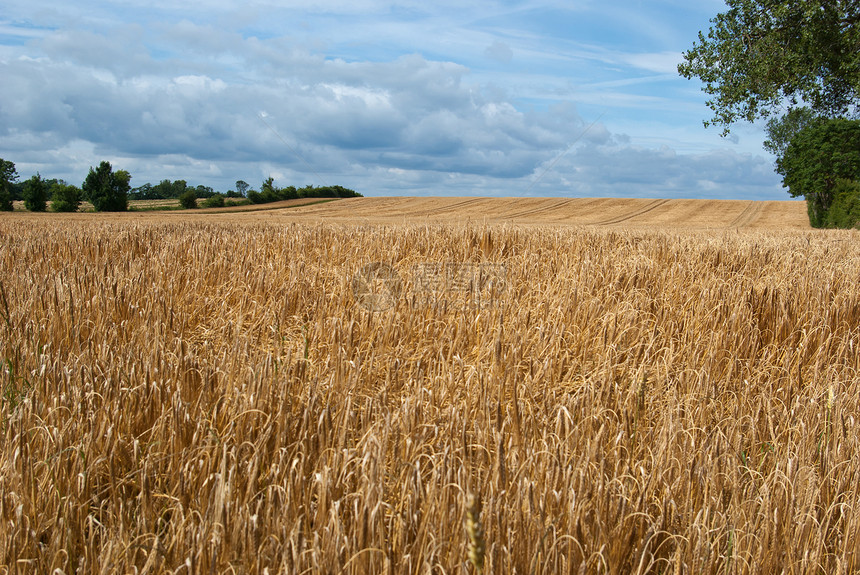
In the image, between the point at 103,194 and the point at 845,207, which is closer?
the point at 845,207

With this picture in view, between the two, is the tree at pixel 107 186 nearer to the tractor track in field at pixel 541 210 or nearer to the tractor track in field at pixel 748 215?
the tractor track in field at pixel 541 210

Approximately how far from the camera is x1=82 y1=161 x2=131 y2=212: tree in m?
66.2

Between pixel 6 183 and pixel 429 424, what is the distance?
82.7 m

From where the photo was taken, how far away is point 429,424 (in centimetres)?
218

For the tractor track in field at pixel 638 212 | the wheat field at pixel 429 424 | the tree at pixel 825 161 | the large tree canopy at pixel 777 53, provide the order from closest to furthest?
the wheat field at pixel 429 424, the large tree canopy at pixel 777 53, the tree at pixel 825 161, the tractor track in field at pixel 638 212

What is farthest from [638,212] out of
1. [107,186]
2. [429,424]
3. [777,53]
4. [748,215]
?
[107,186]

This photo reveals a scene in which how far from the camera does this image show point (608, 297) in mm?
4574

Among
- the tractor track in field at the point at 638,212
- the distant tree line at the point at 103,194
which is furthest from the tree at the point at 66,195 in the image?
the tractor track in field at the point at 638,212

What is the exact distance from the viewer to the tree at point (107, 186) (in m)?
66.2

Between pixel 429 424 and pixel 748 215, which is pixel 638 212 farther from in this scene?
pixel 429 424

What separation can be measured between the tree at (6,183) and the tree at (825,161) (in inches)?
2883

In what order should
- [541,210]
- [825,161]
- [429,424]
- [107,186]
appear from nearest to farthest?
[429,424] → [825,161] → [541,210] → [107,186]

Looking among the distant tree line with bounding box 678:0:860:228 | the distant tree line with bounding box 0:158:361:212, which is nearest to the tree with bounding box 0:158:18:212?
the distant tree line with bounding box 0:158:361:212

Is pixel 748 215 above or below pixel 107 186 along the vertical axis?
below
